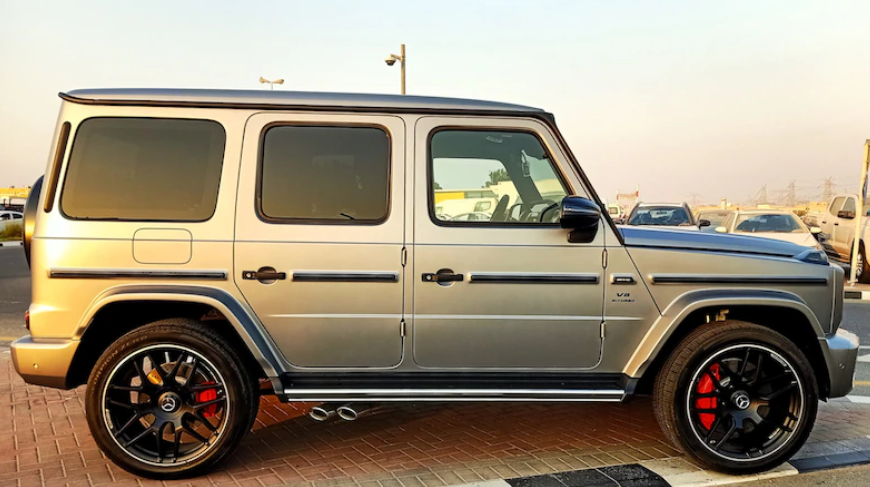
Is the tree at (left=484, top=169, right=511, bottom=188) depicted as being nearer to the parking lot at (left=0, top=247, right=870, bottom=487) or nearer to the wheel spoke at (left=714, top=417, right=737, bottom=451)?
the parking lot at (left=0, top=247, right=870, bottom=487)

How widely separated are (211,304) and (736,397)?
308cm

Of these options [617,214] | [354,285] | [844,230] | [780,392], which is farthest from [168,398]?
[617,214]

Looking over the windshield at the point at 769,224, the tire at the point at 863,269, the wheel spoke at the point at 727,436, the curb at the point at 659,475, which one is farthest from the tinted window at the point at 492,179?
the tire at the point at 863,269

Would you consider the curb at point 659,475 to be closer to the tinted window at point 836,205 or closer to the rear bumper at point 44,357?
the rear bumper at point 44,357

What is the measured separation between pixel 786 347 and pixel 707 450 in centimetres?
75

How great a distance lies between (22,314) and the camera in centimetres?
865

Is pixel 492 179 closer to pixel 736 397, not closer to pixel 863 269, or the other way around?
pixel 736 397

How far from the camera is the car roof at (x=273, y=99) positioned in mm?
3404

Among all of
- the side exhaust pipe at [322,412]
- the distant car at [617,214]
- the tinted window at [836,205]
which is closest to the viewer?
the side exhaust pipe at [322,412]

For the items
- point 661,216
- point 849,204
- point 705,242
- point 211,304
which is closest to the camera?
point 211,304

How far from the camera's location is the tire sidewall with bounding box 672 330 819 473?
3.45 metres

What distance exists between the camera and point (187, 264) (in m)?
3.37

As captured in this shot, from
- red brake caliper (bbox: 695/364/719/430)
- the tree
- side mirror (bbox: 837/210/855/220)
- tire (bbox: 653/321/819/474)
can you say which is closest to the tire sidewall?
tire (bbox: 653/321/819/474)

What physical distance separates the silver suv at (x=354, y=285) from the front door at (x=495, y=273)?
0.01 m
